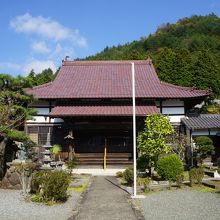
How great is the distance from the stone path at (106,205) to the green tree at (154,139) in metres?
2.68

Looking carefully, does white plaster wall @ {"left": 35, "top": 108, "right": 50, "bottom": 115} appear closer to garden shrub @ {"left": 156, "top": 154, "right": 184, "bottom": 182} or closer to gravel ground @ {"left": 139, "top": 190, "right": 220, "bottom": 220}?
garden shrub @ {"left": 156, "top": 154, "right": 184, "bottom": 182}

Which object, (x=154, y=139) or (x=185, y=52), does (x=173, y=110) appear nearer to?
(x=154, y=139)

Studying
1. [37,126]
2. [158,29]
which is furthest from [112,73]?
[158,29]

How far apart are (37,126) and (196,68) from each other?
28532 mm

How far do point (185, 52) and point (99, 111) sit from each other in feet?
116

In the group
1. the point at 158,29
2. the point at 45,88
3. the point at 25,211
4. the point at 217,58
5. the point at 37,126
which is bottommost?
the point at 25,211

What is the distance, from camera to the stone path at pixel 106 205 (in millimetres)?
9383

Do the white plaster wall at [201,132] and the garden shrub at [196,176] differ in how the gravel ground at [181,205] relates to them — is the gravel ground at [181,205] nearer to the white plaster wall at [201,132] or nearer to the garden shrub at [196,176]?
the garden shrub at [196,176]

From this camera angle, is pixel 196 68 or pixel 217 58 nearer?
pixel 196 68

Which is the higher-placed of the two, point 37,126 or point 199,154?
point 37,126

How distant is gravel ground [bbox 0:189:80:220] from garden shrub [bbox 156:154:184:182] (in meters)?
4.49

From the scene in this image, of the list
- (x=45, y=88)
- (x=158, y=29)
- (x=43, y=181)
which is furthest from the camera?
(x=158, y=29)

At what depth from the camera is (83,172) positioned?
71.7ft

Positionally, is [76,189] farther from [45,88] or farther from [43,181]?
A: [45,88]
